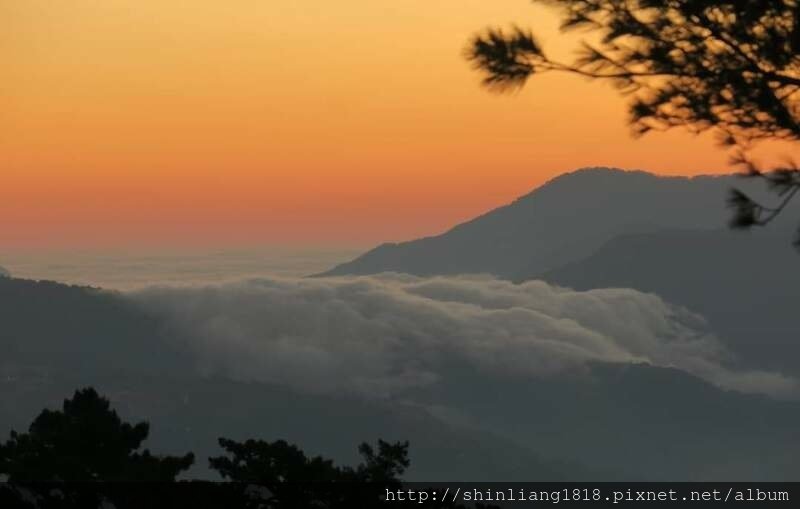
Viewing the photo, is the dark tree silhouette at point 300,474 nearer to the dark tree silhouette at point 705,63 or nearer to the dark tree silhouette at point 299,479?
the dark tree silhouette at point 299,479

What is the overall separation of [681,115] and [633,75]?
1011 millimetres

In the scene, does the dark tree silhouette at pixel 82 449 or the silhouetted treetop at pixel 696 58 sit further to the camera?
the dark tree silhouette at pixel 82 449

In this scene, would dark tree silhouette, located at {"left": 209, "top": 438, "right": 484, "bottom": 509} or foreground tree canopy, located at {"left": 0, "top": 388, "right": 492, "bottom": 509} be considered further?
dark tree silhouette, located at {"left": 209, "top": 438, "right": 484, "bottom": 509}

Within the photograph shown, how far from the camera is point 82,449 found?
3403 centimetres

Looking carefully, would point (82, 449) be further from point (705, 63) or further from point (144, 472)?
point (705, 63)

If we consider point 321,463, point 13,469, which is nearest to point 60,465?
point 13,469

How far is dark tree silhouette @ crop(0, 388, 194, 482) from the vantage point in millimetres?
31375

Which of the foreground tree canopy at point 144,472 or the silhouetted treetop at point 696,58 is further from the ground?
the silhouetted treetop at point 696,58

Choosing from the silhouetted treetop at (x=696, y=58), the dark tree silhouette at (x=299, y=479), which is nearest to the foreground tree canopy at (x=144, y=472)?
the dark tree silhouette at (x=299, y=479)

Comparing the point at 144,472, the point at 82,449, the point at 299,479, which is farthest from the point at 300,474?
the point at 82,449

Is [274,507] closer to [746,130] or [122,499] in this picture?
[122,499]

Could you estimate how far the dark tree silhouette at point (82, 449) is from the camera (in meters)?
31.4

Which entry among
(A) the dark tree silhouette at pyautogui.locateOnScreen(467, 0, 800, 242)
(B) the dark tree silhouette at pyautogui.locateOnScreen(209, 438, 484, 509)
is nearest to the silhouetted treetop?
(A) the dark tree silhouette at pyautogui.locateOnScreen(467, 0, 800, 242)

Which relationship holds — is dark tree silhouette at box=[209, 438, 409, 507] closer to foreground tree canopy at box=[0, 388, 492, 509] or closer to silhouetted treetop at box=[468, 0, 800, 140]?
foreground tree canopy at box=[0, 388, 492, 509]
